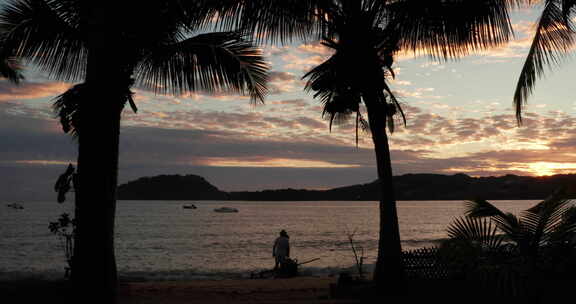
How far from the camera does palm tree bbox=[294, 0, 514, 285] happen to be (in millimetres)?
10188

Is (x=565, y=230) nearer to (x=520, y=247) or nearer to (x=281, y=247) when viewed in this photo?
(x=520, y=247)

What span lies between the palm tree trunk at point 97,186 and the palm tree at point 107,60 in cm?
1

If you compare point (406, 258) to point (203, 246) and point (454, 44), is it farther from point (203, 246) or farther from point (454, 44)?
point (203, 246)

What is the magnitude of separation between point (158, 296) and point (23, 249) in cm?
4582

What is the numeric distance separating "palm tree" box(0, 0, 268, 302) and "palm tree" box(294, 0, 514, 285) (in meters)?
1.80

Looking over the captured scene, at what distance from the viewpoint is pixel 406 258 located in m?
14.3

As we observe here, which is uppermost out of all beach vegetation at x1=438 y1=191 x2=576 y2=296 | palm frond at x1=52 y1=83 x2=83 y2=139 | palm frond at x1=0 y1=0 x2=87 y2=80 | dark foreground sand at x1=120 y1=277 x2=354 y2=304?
palm frond at x1=0 y1=0 x2=87 y2=80

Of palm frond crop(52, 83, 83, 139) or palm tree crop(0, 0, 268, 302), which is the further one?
palm frond crop(52, 83, 83, 139)

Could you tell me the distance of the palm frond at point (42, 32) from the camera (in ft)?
31.3

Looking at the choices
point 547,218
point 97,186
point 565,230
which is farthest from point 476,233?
point 97,186

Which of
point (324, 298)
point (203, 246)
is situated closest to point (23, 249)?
point (203, 246)

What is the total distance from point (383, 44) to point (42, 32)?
690cm

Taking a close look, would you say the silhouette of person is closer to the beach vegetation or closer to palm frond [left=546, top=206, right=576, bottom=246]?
the beach vegetation

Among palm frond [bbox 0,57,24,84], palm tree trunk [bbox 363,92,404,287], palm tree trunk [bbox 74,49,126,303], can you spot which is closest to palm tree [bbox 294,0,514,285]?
palm tree trunk [bbox 363,92,404,287]
